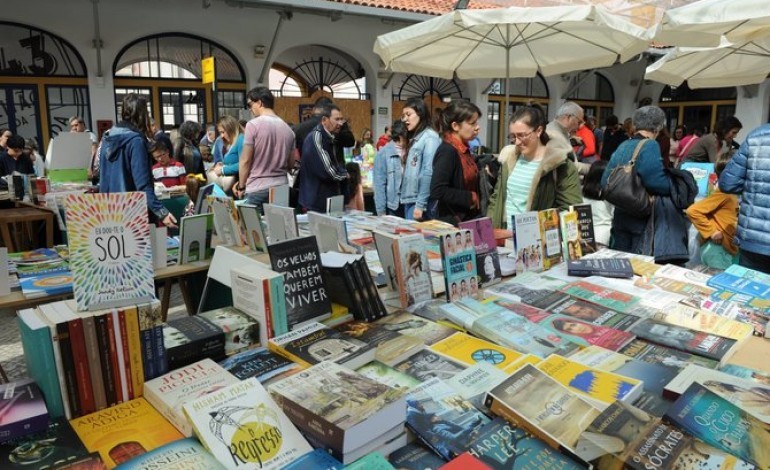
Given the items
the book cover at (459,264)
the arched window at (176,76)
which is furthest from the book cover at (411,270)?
the arched window at (176,76)

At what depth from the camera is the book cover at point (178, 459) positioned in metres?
1.09

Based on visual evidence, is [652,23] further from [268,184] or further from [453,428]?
[453,428]

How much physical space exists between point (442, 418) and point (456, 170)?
2.36 m

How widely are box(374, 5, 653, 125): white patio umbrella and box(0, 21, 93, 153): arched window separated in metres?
6.64

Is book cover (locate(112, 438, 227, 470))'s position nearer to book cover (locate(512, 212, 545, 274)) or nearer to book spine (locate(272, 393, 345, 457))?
book spine (locate(272, 393, 345, 457))

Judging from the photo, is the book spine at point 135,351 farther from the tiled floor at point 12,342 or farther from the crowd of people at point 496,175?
the tiled floor at point 12,342

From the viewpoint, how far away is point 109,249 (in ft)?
5.18

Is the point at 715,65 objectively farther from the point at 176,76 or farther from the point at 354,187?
the point at 176,76

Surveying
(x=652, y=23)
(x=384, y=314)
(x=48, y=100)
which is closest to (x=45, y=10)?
(x=48, y=100)

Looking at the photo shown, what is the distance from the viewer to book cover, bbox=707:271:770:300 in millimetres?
2189

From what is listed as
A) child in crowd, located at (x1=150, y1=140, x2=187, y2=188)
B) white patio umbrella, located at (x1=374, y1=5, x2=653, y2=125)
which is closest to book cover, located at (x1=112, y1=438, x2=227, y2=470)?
white patio umbrella, located at (x1=374, y1=5, x2=653, y2=125)

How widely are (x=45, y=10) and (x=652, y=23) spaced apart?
9.01 meters

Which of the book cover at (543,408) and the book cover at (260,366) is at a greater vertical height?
the book cover at (543,408)

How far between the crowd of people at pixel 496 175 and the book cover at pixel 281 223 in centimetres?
105
